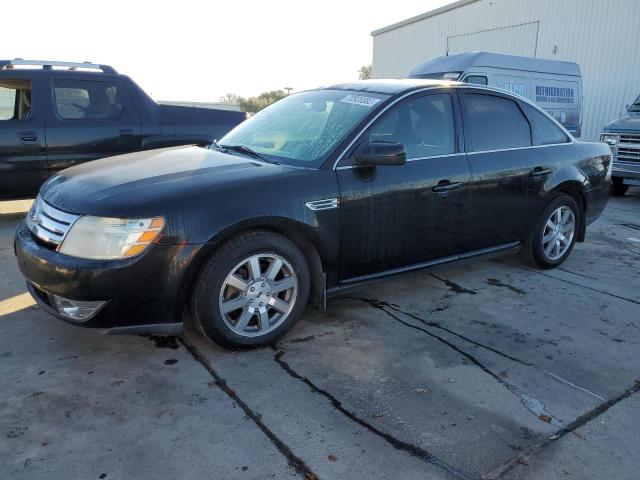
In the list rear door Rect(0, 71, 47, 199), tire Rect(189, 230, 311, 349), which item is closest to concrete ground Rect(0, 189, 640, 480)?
tire Rect(189, 230, 311, 349)

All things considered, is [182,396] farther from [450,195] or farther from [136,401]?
[450,195]

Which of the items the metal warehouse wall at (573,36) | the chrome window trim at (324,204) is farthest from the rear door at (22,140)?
the metal warehouse wall at (573,36)

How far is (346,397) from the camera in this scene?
8.88 ft

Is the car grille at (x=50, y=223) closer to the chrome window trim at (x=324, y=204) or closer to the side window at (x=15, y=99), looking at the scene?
the chrome window trim at (x=324, y=204)

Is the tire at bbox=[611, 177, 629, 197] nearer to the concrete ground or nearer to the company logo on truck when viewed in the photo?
the company logo on truck

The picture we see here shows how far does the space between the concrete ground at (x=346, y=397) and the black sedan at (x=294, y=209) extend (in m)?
0.32

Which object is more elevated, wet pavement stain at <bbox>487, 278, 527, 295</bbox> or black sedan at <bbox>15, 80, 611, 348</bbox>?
black sedan at <bbox>15, 80, 611, 348</bbox>

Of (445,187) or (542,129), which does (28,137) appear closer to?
(445,187)

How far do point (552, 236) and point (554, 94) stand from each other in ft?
22.9

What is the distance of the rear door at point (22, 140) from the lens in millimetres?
5766

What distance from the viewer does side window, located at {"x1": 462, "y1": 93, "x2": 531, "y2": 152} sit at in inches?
159

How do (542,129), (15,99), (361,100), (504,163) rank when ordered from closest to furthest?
(361,100), (504,163), (542,129), (15,99)

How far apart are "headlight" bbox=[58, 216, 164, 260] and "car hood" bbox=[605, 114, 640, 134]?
8849mm

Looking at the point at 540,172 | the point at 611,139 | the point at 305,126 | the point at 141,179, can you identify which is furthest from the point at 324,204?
the point at 611,139
